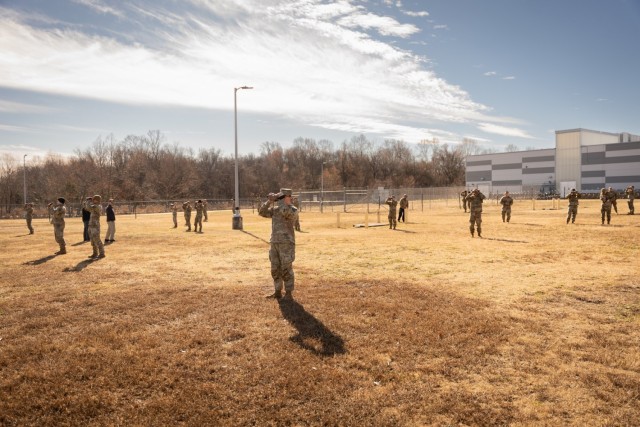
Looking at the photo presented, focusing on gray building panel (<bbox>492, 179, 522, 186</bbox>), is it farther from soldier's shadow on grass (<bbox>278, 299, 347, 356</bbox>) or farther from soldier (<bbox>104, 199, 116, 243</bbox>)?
soldier's shadow on grass (<bbox>278, 299, 347, 356</bbox>)

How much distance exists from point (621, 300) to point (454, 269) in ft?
12.9

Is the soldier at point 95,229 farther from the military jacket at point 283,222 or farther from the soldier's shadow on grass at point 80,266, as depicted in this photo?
the military jacket at point 283,222

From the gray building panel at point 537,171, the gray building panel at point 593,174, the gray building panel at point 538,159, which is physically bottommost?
the gray building panel at point 593,174

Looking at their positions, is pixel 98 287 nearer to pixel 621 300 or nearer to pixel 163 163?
pixel 621 300

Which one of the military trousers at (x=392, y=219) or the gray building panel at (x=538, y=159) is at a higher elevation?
the gray building panel at (x=538, y=159)

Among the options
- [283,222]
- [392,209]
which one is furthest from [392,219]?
[283,222]

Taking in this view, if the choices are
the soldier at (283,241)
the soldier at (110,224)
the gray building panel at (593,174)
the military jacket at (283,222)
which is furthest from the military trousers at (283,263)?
the gray building panel at (593,174)

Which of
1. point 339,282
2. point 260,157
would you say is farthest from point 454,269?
point 260,157

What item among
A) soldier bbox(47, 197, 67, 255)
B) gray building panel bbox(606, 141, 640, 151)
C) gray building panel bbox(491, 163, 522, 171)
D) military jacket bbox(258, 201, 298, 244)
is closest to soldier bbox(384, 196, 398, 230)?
military jacket bbox(258, 201, 298, 244)

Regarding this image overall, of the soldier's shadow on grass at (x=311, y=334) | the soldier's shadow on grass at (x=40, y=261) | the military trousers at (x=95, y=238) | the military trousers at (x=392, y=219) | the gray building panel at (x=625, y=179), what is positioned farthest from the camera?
the gray building panel at (x=625, y=179)

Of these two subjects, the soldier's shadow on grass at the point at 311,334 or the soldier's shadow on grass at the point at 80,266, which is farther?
the soldier's shadow on grass at the point at 80,266

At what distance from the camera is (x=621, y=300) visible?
7.75m

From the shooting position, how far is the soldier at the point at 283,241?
790cm

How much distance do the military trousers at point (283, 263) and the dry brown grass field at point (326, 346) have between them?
0.45 meters
